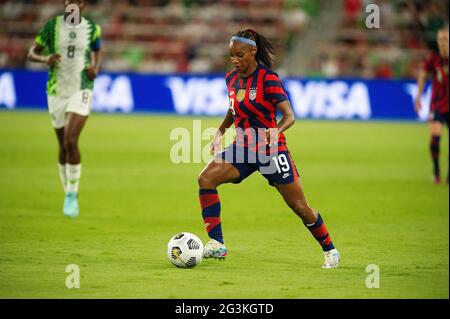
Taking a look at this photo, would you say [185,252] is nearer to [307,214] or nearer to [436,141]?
[307,214]

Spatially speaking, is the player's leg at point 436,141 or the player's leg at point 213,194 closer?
the player's leg at point 213,194

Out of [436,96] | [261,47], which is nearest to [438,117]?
[436,96]

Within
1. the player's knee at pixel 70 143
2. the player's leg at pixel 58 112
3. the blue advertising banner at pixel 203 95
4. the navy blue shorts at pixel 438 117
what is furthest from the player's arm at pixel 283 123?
the blue advertising banner at pixel 203 95

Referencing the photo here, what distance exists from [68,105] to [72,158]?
0.73 metres

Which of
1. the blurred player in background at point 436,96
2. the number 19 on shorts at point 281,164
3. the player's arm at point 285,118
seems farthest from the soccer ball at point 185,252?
the blurred player in background at point 436,96

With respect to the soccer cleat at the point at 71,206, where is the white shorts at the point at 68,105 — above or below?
above

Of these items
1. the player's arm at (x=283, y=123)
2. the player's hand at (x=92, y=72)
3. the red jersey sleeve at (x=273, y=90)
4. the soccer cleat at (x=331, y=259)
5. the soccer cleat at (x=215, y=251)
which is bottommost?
the soccer cleat at (x=331, y=259)

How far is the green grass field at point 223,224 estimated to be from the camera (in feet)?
26.3

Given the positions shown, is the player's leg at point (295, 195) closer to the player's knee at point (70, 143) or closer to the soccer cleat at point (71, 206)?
the player's knee at point (70, 143)

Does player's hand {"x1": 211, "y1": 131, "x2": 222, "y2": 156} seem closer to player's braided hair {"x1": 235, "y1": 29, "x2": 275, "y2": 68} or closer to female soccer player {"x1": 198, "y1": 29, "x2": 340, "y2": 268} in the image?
female soccer player {"x1": 198, "y1": 29, "x2": 340, "y2": 268}

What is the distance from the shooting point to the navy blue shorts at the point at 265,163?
880 centimetres


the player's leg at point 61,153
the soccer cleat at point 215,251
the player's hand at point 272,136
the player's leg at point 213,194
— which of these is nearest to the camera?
the player's hand at point 272,136

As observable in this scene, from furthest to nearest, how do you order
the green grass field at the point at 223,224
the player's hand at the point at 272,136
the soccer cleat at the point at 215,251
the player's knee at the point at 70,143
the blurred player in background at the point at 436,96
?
the blurred player in background at the point at 436,96 → the player's knee at the point at 70,143 → the soccer cleat at the point at 215,251 → the player's hand at the point at 272,136 → the green grass field at the point at 223,224
